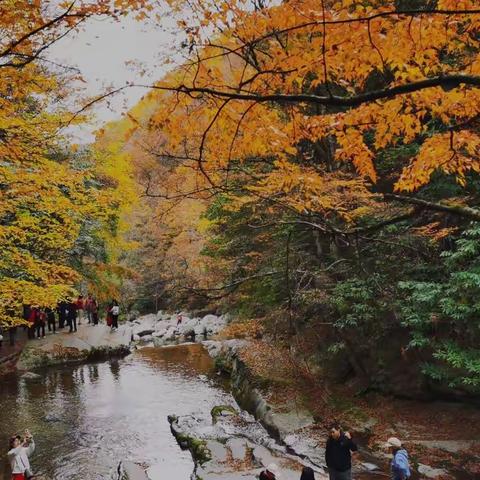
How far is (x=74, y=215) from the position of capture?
1698 cm

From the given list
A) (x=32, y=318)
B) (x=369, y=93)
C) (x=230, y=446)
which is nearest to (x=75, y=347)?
(x=32, y=318)

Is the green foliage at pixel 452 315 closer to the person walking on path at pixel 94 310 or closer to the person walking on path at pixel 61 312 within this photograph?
the person walking on path at pixel 61 312

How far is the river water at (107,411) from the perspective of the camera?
10.2 meters

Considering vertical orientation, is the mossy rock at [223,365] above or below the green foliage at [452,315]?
below

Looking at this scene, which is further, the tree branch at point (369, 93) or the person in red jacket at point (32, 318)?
the person in red jacket at point (32, 318)

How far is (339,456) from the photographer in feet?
24.4

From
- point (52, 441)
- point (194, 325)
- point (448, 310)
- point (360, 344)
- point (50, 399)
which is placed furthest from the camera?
point (194, 325)

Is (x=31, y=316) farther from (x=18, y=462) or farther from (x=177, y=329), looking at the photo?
(x=18, y=462)

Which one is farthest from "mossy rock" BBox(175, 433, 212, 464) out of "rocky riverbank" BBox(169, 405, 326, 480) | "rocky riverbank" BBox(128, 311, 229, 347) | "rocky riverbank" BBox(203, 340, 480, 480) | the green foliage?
"rocky riverbank" BBox(128, 311, 229, 347)

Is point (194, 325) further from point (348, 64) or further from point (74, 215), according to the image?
point (348, 64)

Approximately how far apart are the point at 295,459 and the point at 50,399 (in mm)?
8884

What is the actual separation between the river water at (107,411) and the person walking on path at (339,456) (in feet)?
11.4

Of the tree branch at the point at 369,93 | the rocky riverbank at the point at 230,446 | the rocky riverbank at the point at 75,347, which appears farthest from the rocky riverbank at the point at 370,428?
the rocky riverbank at the point at 75,347

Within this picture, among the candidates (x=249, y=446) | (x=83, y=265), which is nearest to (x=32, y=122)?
(x=249, y=446)
